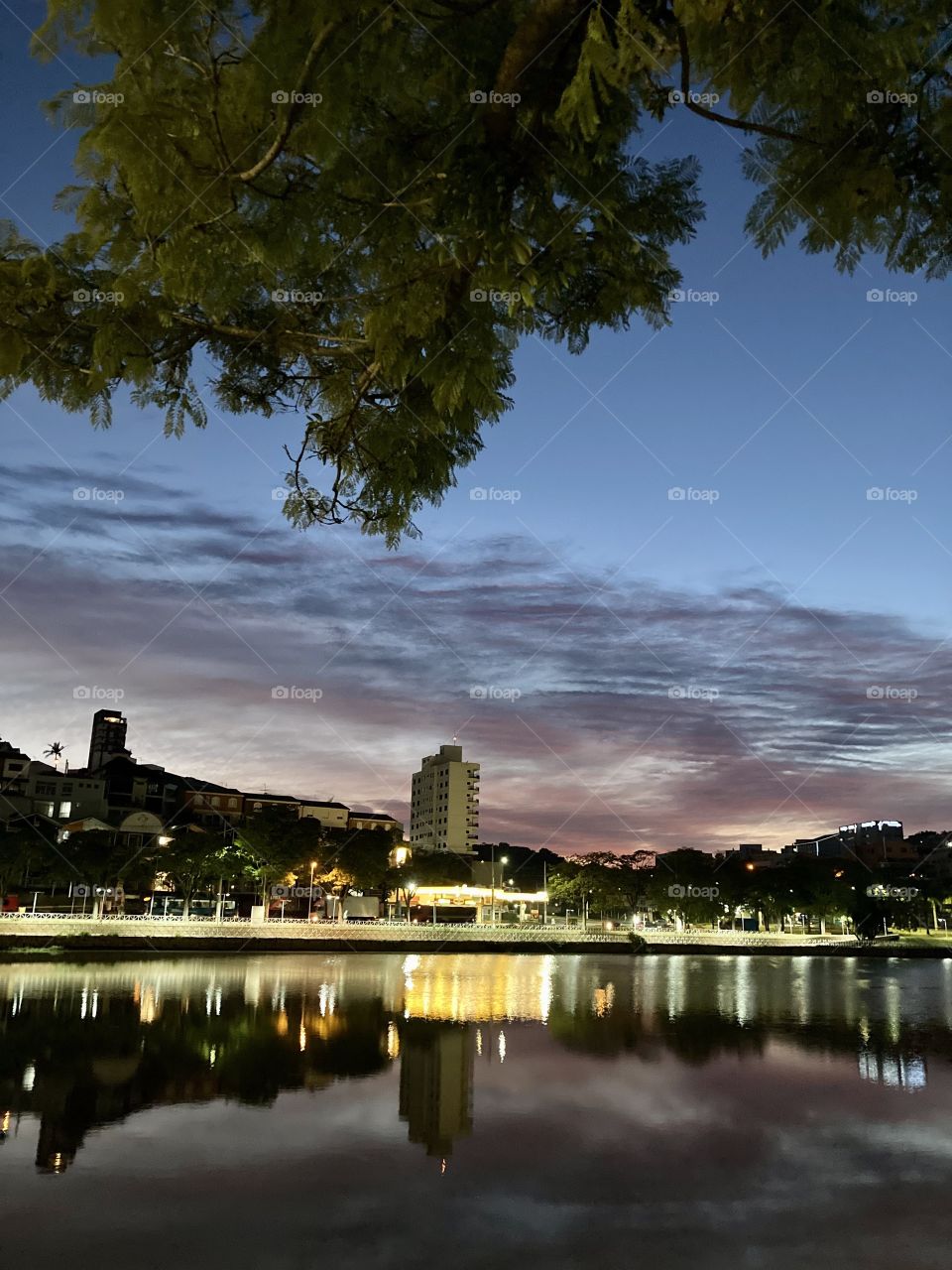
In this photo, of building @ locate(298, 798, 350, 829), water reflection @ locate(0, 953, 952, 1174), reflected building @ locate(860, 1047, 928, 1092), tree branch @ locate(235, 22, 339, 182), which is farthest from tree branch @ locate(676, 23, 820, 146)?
building @ locate(298, 798, 350, 829)

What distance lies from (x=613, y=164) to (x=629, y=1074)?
11224mm

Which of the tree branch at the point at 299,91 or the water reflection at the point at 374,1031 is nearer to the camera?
the tree branch at the point at 299,91

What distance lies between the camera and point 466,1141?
28.4 feet

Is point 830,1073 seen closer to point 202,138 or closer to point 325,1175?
point 325,1175

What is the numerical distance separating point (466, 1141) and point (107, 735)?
363 ft

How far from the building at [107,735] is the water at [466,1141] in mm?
96595

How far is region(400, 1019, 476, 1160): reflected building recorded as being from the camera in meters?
8.96

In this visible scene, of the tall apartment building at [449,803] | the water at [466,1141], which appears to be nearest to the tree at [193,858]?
the water at [466,1141]

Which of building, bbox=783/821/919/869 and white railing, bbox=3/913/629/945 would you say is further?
building, bbox=783/821/919/869

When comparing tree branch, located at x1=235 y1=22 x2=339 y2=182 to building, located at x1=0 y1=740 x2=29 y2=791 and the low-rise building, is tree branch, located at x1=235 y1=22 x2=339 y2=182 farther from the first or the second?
the low-rise building

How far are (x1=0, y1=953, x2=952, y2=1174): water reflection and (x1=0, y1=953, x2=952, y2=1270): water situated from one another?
0.09 metres

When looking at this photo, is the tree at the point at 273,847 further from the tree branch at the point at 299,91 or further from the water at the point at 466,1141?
the tree branch at the point at 299,91

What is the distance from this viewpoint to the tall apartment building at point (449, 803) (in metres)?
144

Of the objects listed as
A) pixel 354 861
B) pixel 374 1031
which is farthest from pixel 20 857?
pixel 374 1031
